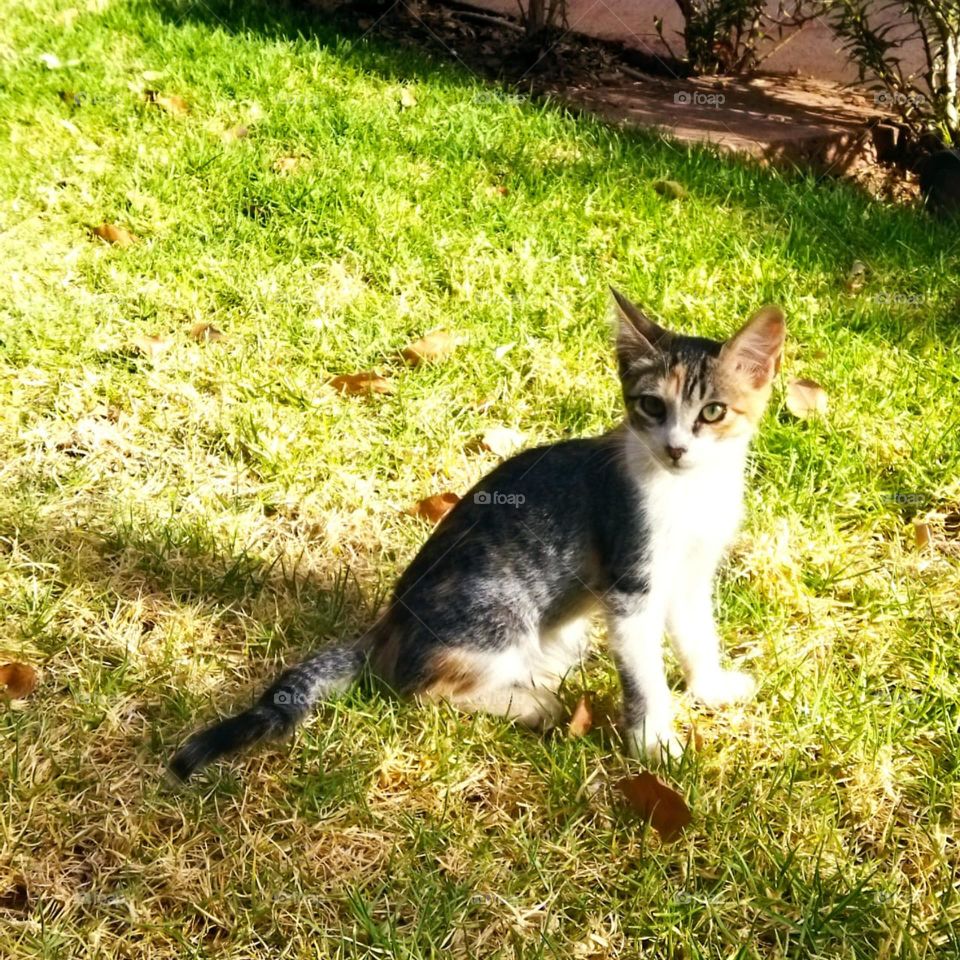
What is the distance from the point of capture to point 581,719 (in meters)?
2.55

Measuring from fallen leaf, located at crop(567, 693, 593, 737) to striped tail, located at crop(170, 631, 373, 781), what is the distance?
1.76 feet

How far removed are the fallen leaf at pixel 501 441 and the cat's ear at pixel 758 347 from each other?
1087 millimetres

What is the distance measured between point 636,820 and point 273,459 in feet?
5.48

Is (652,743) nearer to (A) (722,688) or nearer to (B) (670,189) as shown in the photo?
(A) (722,688)

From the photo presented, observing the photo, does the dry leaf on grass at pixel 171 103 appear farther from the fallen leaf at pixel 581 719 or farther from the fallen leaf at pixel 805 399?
the fallen leaf at pixel 581 719

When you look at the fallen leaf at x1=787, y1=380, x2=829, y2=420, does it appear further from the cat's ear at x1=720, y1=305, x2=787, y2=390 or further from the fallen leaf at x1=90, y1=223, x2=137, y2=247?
the fallen leaf at x1=90, y1=223, x2=137, y2=247

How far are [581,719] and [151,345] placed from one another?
219cm

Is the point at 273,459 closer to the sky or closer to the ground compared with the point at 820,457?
closer to the ground

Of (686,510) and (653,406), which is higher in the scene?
(653,406)

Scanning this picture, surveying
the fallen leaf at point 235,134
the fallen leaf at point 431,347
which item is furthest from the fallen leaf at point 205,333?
the fallen leaf at point 235,134

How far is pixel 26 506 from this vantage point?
122 inches

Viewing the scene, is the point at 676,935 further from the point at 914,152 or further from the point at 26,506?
the point at 914,152

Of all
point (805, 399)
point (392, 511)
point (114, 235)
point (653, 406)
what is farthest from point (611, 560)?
point (114, 235)

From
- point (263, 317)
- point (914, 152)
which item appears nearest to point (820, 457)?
point (263, 317)
